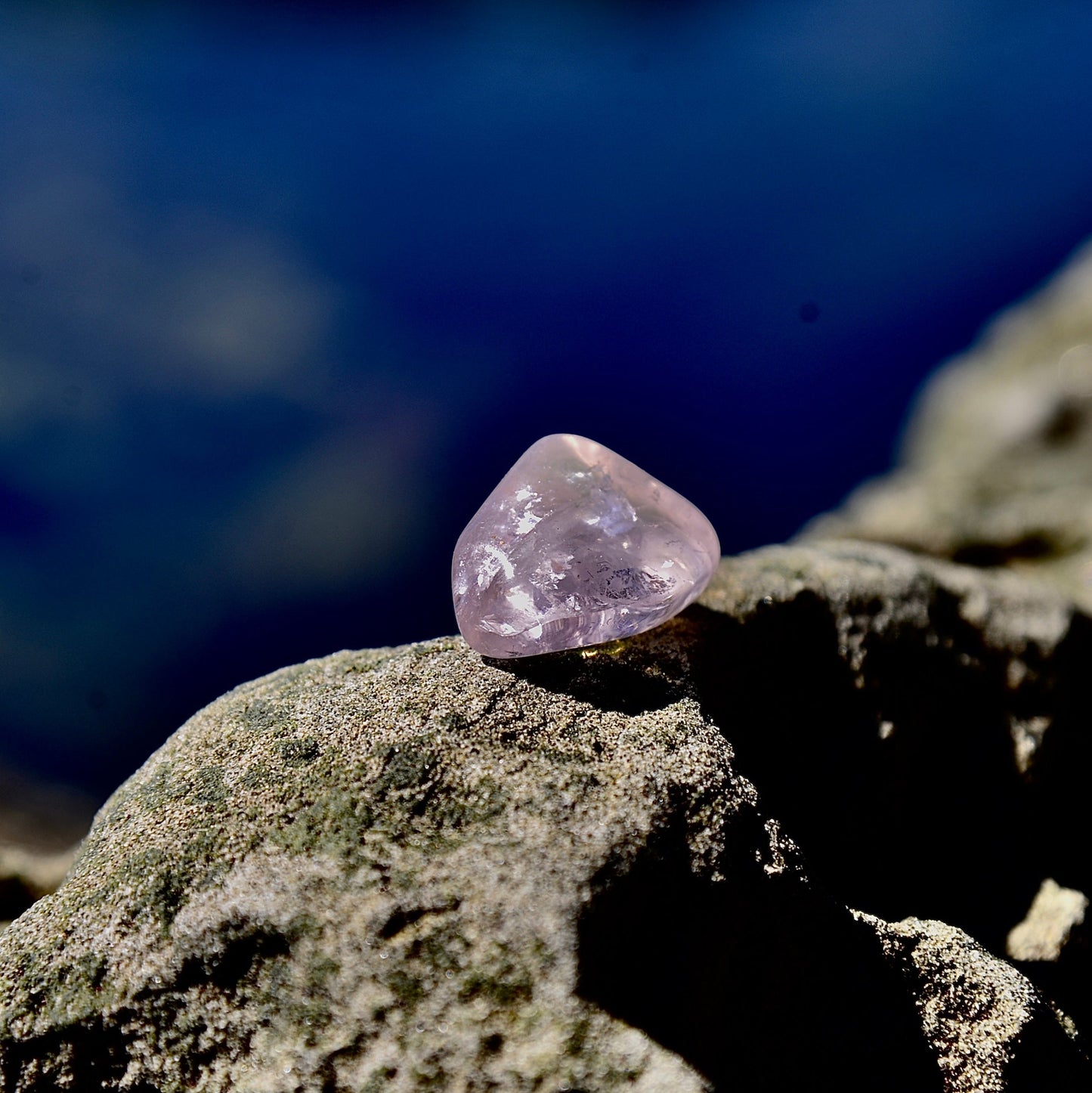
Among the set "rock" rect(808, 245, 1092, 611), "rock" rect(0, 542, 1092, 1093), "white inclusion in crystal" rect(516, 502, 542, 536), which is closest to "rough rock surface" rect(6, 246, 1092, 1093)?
"rock" rect(0, 542, 1092, 1093)

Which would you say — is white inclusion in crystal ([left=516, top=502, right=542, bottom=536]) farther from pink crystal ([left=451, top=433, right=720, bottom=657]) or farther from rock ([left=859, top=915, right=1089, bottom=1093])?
rock ([left=859, top=915, right=1089, bottom=1093])

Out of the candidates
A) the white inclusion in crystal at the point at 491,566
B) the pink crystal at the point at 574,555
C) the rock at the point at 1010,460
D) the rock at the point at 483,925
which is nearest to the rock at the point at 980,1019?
the rock at the point at 483,925

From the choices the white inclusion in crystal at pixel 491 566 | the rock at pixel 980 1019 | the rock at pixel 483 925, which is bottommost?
the rock at pixel 980 1019

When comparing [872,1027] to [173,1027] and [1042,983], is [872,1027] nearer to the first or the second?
[1042,983]

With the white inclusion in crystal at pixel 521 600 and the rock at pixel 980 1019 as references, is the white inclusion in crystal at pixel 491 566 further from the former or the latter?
the rock at pixel 980 1019

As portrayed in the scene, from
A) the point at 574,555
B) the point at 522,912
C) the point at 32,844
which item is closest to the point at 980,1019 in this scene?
the point at 522,912

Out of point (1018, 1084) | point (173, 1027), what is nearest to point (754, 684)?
point (1018, 1084)
